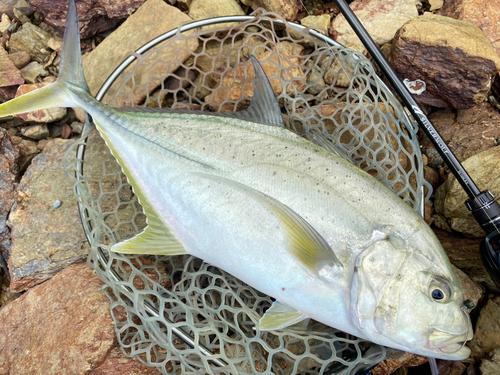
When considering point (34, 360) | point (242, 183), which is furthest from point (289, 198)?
point (34, 360)

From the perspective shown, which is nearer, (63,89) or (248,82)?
Result: (63,89)

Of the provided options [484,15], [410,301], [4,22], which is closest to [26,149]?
[4,22]

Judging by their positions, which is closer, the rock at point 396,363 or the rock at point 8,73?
the rock at point 396,363

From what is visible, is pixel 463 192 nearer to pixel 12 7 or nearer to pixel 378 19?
pixel 378 19

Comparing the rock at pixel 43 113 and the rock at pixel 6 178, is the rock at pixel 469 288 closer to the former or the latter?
the rock at pixel 6 178

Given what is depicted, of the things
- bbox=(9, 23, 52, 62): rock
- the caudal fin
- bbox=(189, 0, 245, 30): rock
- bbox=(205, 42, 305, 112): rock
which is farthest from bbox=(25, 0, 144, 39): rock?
the caudal fin

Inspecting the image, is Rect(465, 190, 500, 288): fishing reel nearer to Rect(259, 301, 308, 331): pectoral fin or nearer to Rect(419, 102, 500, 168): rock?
Rect(419, 102, 500, 168): rock

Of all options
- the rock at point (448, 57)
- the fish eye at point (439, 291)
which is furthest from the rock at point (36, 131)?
the fish eye at point (439, 291)
